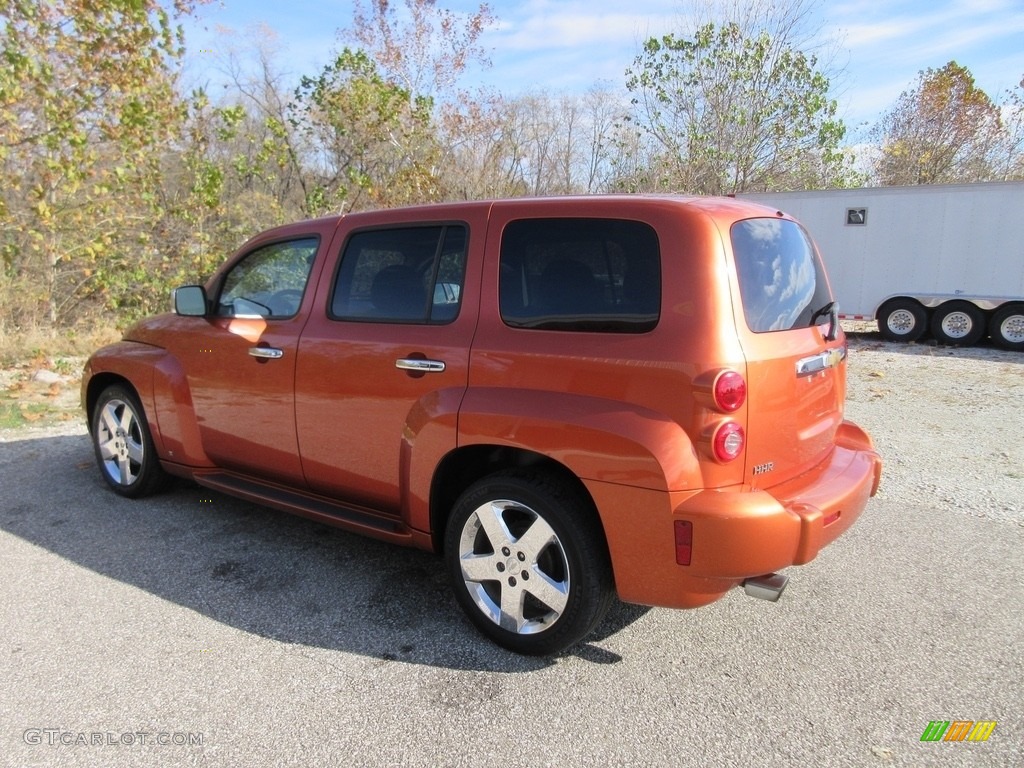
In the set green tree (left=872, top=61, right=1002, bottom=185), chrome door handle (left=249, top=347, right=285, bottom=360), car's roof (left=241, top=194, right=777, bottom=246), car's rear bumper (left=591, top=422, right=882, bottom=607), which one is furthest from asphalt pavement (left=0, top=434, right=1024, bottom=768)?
green tree (left=872, top=61, right=1002, bottom=185)

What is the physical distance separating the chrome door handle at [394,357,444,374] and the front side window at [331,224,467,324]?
20 cm

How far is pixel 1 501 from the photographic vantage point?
4742 mm

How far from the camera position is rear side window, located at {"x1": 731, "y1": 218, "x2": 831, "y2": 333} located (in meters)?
2.71

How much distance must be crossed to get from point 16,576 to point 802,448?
3919 mm

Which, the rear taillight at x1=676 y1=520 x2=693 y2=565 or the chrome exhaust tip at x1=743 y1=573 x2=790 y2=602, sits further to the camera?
the chrome exhaust tip at x1=743 y1=573 x2=790 y2=602

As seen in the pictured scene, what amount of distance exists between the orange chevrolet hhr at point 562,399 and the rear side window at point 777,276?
13 millimetres

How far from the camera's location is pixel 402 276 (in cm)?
344

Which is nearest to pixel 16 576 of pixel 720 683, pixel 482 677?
pixel 482 677

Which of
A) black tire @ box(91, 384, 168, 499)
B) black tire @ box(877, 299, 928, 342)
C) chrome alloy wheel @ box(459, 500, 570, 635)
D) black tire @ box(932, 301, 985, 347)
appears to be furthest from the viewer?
black tire @ box(877, 299, 928, 342)

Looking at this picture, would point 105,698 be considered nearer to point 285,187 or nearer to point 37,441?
point 37,441

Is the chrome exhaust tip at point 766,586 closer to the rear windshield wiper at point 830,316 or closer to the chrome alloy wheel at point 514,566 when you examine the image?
the chrome alloy wheel at point 514,566

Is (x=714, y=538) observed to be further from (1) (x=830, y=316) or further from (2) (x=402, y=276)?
(2) (x=402, y=276)

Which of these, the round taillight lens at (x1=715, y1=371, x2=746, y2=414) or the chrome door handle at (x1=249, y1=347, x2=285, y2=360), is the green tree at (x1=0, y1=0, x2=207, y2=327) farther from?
the round taillight lens at (x1=715, y1=371, x2=746, y2=414)

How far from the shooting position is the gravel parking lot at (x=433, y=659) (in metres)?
2.40
